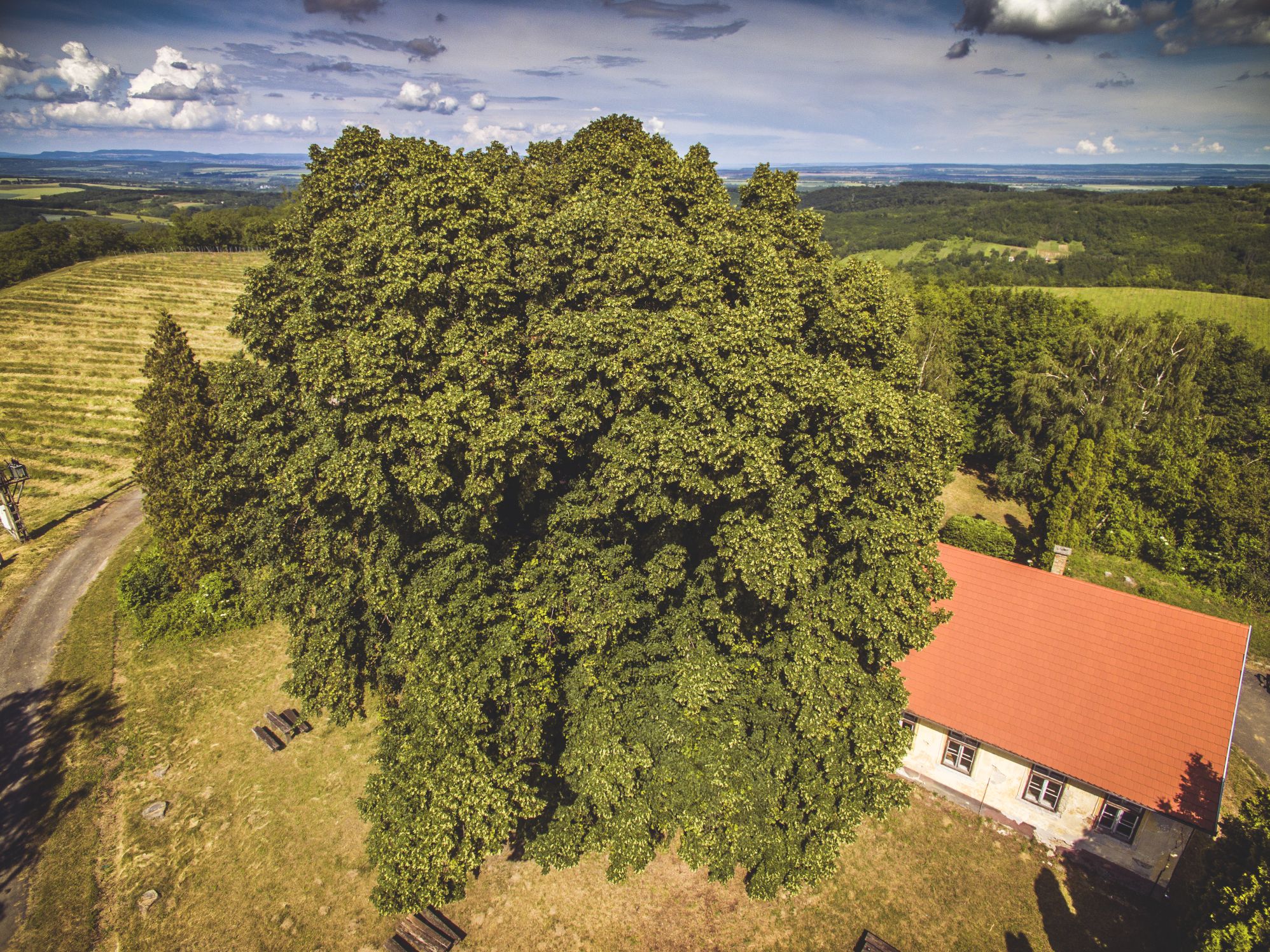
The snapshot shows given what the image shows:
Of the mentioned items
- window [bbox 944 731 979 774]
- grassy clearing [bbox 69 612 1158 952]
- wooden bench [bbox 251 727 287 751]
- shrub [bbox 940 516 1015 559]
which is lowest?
grassy clearing [bbox 69 612 1158 952]

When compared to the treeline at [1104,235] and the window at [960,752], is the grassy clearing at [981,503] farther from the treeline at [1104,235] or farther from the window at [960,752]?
the treeline at [1104,235]

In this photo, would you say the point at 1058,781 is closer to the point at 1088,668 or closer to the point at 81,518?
the point at 1088,668

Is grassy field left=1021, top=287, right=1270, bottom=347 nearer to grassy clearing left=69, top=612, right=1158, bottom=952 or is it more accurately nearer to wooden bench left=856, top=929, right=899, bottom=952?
grassy clearing left=69, top=612, right=1158, bottom=952

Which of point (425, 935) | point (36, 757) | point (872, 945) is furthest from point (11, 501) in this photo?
point (872, 945)

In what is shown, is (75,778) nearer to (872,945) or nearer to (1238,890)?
(872,945)

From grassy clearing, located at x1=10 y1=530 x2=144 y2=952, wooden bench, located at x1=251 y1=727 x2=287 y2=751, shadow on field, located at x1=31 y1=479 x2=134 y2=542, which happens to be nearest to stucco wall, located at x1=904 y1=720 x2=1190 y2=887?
wooden bench, located at x1=251 y1=727 x2=287 y2=751

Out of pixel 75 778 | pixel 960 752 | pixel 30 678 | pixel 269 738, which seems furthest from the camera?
pixel 30 678

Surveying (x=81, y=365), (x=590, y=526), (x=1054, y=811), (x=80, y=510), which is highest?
(x=590, y=526)
